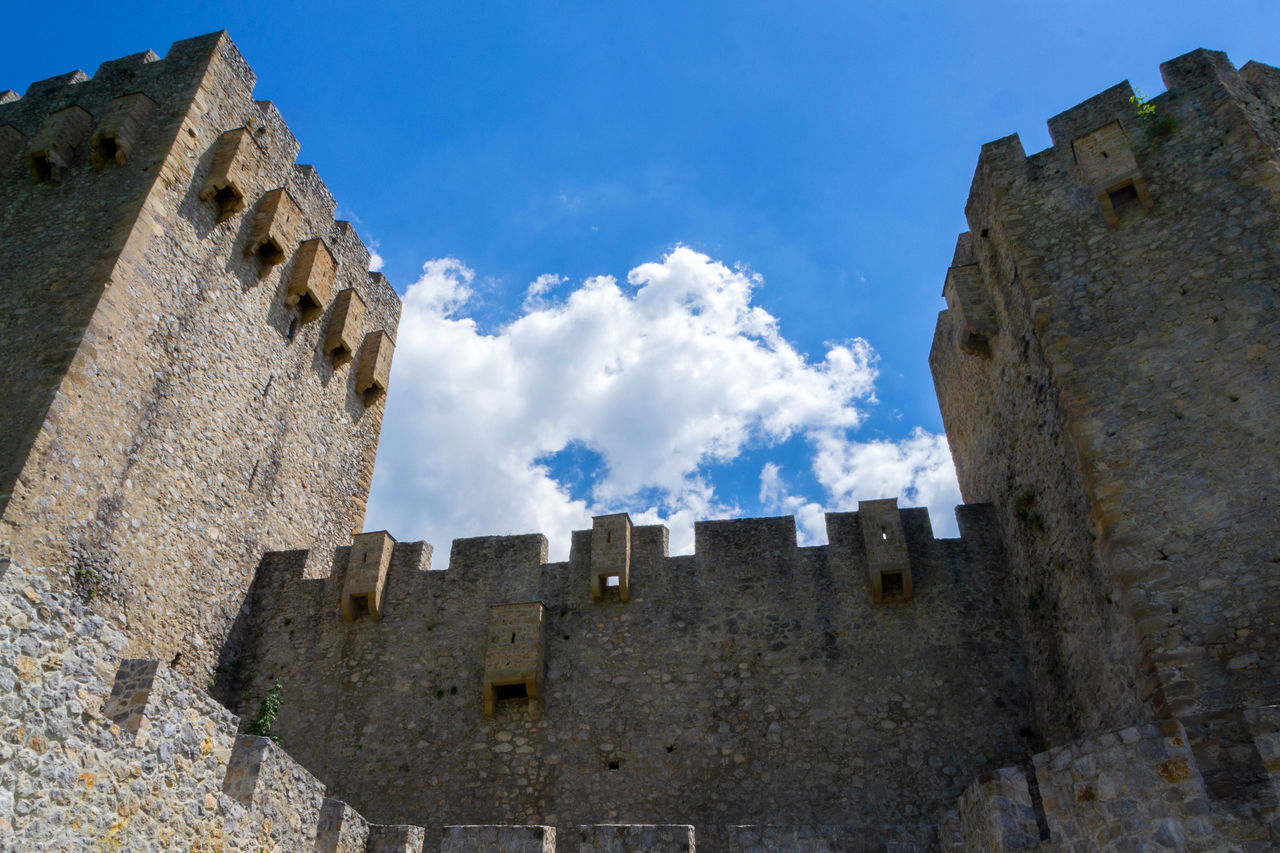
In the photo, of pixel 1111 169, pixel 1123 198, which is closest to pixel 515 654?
pixel 1123 198

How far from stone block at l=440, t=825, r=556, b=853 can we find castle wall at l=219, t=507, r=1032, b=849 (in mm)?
2489

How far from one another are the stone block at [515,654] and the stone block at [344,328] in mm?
6081

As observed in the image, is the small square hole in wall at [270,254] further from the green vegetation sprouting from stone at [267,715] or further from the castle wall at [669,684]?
the green vegetation sprouting from stone at [267,715]

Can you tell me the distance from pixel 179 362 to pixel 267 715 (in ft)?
15.8

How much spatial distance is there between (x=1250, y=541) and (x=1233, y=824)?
9.50 ft

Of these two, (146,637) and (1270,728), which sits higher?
(146,637)

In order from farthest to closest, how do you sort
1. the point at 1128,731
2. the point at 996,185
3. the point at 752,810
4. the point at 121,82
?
the point at 121,82
the point at 996,185
the point at 752,810
the point at 1128,731

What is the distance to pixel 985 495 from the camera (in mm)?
12281

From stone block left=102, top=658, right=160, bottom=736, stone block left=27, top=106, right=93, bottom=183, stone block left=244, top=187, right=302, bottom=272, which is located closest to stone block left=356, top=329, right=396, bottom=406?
stone block left=244, top=187, right=302, bottom=272

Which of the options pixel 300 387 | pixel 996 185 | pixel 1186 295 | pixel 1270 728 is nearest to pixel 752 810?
pixel 1270 728

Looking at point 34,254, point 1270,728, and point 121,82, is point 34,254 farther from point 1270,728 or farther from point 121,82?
→ point 1270,728

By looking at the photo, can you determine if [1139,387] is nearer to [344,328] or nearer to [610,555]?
[610,555]

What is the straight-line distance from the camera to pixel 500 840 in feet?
24.0

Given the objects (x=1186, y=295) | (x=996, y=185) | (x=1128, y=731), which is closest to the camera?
(x=1128, y=731)
